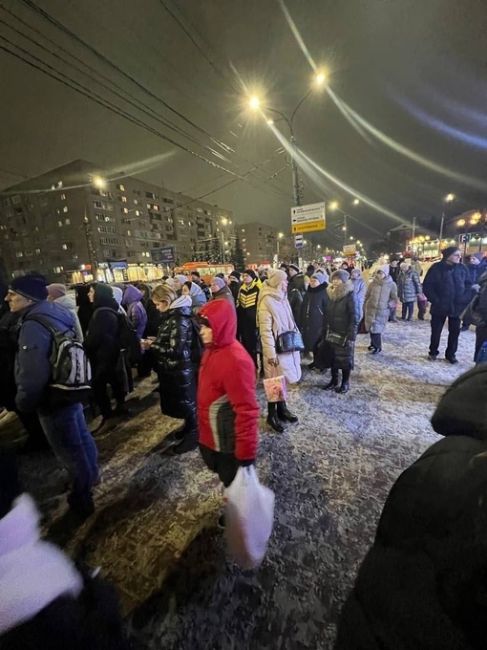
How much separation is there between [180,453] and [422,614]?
3.11 metres

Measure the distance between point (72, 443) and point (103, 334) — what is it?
1695 mm

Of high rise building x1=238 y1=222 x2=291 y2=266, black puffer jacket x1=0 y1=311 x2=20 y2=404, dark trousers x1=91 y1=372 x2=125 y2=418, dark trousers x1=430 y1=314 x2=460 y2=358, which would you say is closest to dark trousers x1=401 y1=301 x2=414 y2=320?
dark trousers x1=430 y1=314 x2=460 y2=358

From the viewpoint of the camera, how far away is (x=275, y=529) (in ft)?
7.72

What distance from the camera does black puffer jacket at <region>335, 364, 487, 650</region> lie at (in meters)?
0.64

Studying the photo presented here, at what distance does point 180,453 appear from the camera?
3.42m

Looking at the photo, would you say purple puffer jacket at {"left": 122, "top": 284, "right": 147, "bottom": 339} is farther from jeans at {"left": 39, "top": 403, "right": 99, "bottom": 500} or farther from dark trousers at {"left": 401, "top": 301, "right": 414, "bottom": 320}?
dark trousers at {"left": 401, "top": 301, "right": 414, "bottom": 320}

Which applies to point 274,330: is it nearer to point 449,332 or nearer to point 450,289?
point 450,289

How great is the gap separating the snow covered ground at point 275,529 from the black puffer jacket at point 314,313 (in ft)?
4.77

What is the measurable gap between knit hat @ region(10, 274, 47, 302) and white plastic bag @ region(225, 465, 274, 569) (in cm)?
220

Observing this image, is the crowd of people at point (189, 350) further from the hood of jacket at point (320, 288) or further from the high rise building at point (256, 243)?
the high rise building at point (256, 243)

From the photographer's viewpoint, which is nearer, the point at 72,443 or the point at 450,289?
the point at 72,443

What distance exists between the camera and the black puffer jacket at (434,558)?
64 cm

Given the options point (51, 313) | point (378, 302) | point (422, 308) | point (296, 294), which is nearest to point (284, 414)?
point (51, 313)

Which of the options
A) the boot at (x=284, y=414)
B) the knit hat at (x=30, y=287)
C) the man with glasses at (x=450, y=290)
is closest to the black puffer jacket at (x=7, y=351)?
the knit hat at (x=30, y=287)
